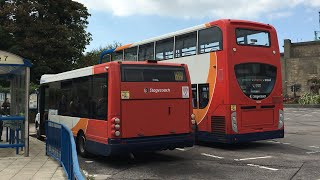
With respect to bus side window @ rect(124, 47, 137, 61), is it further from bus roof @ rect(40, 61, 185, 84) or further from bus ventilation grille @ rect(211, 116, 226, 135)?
bus ventilation grille @ rect(211, 116, 226, 135)

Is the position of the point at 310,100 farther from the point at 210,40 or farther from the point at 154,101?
the point at 154,101

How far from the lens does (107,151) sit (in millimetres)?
10031

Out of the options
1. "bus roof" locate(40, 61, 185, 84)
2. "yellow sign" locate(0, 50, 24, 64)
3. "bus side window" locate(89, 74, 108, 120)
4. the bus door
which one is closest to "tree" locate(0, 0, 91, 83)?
"bus roof" locate(40, 61, 185, 84)

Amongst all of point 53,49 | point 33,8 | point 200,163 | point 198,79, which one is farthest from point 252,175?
point 33,8

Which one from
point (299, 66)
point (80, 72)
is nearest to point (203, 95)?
point (80, 72)

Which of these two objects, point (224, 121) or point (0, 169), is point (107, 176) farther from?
point (224, 121)

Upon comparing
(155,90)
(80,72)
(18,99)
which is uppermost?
(80,72)

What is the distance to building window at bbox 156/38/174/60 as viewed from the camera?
15.0 meters

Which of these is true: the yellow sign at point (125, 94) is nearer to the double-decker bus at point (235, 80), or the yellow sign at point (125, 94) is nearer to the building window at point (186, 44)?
the double-decker bus at point (235, 80)

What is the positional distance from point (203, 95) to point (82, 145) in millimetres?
4316

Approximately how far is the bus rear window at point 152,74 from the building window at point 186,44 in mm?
3009

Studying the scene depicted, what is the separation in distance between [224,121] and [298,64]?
173 ft

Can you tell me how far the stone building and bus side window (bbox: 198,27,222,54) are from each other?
48481 mm

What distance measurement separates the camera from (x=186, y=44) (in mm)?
14312
